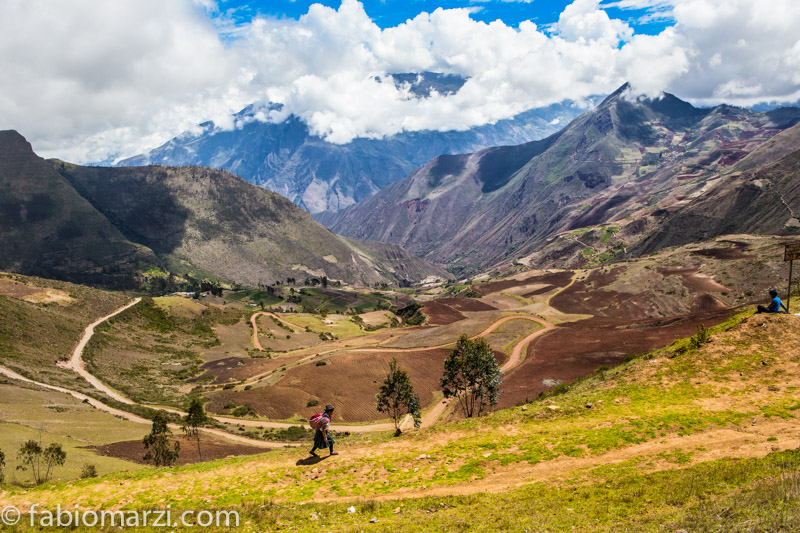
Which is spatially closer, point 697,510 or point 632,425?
point 697,510

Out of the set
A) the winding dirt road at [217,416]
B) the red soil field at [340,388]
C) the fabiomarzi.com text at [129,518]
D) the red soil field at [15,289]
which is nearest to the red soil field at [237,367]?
the red soil field at [340,388]

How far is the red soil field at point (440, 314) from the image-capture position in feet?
470

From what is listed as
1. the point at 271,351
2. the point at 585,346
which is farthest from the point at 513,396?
the point at 271,351

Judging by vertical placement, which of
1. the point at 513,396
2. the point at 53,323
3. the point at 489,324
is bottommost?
the point at 513,396

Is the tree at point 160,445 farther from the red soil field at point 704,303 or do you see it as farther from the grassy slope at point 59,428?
the red soil field at point 704,303

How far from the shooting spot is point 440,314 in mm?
153875

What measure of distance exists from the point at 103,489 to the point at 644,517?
24.3m

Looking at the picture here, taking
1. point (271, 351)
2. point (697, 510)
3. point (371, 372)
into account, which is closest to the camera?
point (697, 510)

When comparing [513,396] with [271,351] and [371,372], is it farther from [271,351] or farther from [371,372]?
[271,351]

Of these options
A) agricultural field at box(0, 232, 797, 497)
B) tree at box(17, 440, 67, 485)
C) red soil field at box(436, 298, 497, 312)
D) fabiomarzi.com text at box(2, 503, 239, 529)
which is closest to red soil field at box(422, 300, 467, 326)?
agricultural field at box(0, 232, 797, 497)

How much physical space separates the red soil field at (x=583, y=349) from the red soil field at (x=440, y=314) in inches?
1816

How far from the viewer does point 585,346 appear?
87.6 meters

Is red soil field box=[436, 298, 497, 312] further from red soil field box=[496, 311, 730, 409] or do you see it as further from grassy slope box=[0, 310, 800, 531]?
grassy slope box=[0, 310, 800, 531]

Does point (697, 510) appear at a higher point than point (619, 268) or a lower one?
lower
